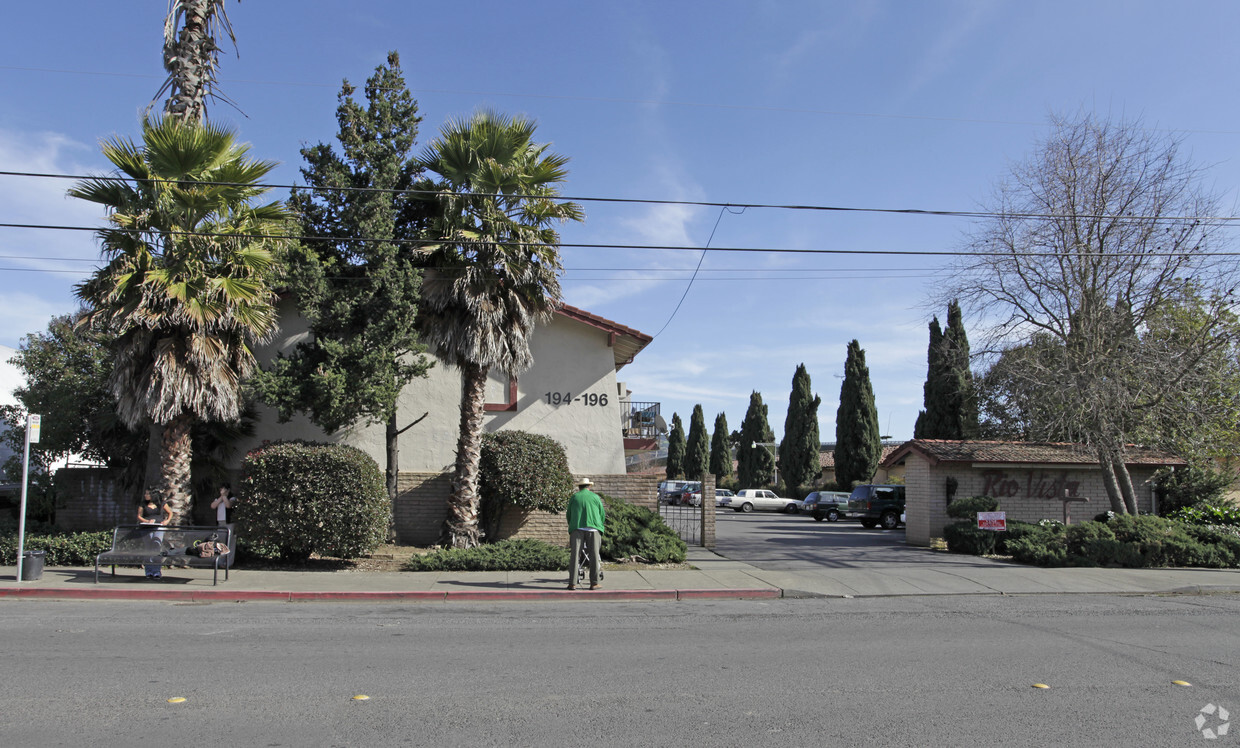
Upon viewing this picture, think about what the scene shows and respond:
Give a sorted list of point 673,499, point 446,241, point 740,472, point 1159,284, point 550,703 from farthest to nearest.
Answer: point 740,472
point 673,499
point 1159,284
point 446,241
point 550,703

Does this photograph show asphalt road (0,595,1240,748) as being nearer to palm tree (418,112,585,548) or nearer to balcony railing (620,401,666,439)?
palm tree (418,112,585,548)

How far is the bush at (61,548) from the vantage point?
514 inches

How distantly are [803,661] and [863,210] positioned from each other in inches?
324

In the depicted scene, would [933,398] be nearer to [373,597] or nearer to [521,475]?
[521,475]

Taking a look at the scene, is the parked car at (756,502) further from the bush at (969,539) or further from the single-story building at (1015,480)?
the bush at (969,539)

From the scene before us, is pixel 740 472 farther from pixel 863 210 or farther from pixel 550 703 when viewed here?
pixel 550 703

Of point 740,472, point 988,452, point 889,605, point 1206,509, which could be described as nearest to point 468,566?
point 889,605

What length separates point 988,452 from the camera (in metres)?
20.4

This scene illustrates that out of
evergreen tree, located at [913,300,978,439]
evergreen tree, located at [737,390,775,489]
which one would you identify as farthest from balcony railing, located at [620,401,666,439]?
evergreen tree, located at [737,390,775,489]

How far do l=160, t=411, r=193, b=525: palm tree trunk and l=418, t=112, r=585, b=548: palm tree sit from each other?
4341 mm

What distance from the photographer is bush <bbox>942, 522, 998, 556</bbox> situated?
674 inches

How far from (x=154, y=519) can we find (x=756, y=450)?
48349 mm

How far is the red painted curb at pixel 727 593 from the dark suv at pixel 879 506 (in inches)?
775

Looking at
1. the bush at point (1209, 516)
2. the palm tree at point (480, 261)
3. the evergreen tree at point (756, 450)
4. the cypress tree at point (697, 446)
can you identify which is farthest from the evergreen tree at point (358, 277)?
the cypress tree at point (697, 446)
